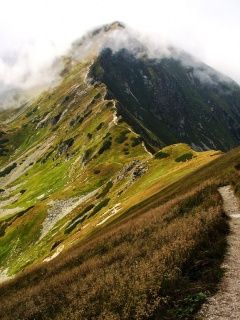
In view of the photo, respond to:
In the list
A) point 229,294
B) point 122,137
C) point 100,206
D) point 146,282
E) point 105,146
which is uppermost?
Answer: point 146,282

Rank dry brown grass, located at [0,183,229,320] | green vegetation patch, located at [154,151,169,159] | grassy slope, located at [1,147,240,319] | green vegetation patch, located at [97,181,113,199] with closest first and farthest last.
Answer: grassy slope, located at [1,147,240,319] < dry brown grass, located at [0,183,229,320] < green vegetation patch, located at [97,181,113,199] < green vegetation patch, located at [154,151,169,159]

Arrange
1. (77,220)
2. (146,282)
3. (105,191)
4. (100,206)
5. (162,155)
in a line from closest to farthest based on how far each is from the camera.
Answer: (146,282) < (100,206) < (77,220) < (105,191) < (162,155)

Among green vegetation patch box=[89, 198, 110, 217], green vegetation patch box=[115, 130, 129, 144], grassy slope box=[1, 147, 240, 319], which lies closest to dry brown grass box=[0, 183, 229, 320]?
grassy slope box=[1, 147, 240, 319]

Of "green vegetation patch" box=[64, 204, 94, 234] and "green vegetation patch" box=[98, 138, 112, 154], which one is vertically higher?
"green vegetation patch" box=[98, 138, 112, 154]

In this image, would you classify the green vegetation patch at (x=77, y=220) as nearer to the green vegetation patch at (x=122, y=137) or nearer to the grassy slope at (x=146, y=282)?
the green vegetation patch at (x=122, y=137)

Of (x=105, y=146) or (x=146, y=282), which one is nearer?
(x=146, y=282)

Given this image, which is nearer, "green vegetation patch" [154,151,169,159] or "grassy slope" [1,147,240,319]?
"grassy slope" [1,147,240,319]

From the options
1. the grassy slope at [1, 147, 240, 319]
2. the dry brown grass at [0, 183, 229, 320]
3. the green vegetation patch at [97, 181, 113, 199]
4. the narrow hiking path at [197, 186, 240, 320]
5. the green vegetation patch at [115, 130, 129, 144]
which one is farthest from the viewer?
the green vegetation patch at [115, 130, 129, 144]

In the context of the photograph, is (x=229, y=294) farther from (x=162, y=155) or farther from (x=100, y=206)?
(x=162, y=155)

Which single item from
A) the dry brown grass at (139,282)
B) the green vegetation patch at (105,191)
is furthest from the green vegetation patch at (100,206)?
the dry brown grass at (139,282)

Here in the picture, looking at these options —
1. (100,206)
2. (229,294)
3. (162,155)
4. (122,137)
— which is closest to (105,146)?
(122,137)

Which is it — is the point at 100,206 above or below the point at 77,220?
above

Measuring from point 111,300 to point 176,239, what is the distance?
5944 millimetres

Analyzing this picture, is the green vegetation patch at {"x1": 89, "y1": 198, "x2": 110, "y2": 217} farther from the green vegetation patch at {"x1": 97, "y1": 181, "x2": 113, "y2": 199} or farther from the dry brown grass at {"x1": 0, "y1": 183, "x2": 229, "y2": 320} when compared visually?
the dry brown grass at {"x1": 0, "y1": 183, "x2": 229, "y2": 320}
